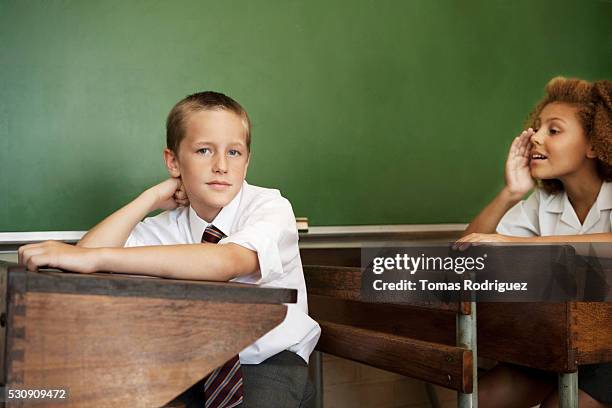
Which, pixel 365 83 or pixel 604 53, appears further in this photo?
pixel 604 53

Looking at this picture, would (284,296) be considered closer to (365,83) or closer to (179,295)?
(179,295)

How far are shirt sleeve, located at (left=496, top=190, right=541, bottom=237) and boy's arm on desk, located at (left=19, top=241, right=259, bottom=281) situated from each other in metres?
1.29

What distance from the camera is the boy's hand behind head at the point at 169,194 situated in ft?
5.37

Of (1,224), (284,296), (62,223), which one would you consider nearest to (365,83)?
(62,223)

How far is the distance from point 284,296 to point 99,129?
1.30m

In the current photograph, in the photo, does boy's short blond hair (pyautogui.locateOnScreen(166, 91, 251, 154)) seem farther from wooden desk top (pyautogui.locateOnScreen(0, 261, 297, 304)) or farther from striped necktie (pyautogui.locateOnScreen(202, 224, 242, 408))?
wooden desk top (pyautogui.locateOnScreen(0, 261, 297, 304))

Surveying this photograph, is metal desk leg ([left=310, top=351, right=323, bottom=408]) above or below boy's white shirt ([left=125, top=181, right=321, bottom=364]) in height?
below

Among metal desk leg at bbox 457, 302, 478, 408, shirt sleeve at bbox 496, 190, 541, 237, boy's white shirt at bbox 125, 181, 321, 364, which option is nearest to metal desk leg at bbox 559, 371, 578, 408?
metal desk leg at bbox 457, 302, 478, 408

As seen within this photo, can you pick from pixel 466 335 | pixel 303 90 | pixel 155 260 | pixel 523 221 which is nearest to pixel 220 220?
pixel 155 260

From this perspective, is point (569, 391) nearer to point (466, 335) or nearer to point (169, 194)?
point (466, 335)

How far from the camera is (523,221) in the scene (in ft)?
7.48

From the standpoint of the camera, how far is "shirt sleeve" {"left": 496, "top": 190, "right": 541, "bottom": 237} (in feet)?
7.44

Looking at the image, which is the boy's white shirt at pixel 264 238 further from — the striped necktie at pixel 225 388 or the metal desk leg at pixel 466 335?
the metal desk leg at pixel 466 335

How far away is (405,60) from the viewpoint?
2.62m
